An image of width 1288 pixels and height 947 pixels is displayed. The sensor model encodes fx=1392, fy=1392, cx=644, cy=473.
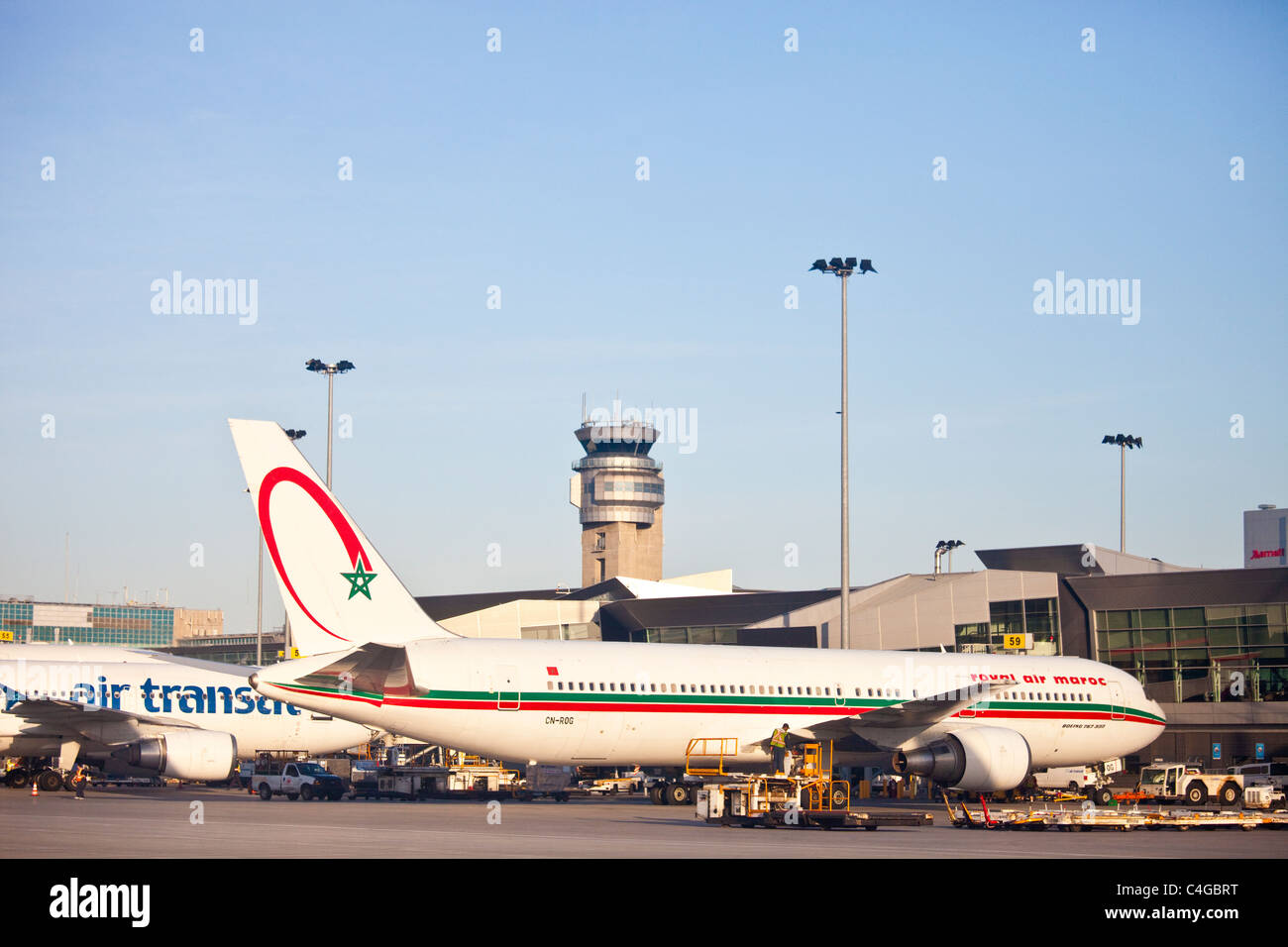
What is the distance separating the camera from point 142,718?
4225cm

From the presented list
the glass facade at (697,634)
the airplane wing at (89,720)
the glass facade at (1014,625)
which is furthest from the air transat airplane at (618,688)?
the glass facade at (697,634)

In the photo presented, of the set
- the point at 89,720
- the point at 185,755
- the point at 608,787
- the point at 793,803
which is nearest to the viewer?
the point at 793,803

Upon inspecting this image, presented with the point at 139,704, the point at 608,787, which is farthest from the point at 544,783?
the point at 139,704

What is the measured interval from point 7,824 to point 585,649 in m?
14.2

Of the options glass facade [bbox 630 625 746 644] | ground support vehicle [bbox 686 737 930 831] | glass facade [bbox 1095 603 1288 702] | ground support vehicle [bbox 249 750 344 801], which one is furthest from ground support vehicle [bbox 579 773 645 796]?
glass facade [bbox 1095 603 1288 702]

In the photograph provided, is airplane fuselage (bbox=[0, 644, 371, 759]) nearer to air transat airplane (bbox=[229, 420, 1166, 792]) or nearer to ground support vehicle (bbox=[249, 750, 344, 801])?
ground support vehicle (bbox=[249, 750, 344, 801])

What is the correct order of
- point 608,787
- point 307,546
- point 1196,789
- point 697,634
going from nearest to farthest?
1. point 307,546
2. point 1196,789
3. point 608,787
4. point 697,634

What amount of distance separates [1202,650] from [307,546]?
40554mm

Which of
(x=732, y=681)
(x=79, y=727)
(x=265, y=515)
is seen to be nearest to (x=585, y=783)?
(x=732, y=681)

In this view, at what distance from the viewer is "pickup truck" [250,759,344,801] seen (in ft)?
138

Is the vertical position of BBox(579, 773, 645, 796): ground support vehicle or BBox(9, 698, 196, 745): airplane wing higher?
Result: BBox(9, 698, 196, 745): airplane wing

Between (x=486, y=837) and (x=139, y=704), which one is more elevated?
(x=139, y=704)

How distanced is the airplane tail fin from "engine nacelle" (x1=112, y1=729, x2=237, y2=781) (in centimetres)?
1010

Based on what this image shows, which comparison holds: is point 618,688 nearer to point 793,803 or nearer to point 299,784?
point 793,803
